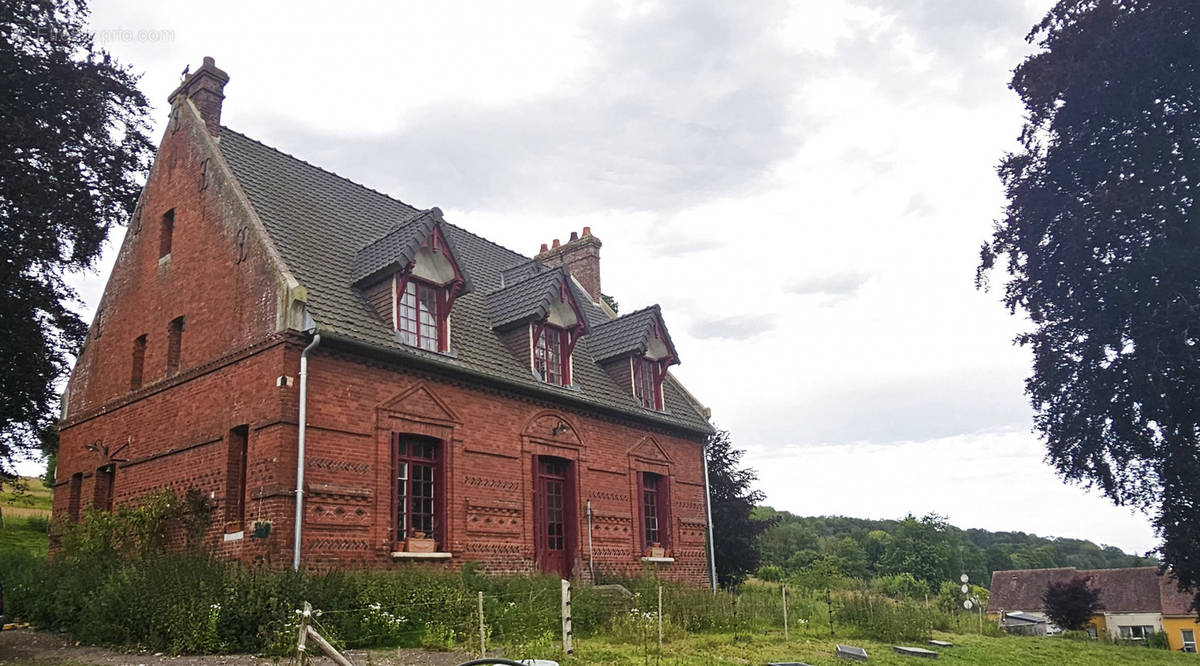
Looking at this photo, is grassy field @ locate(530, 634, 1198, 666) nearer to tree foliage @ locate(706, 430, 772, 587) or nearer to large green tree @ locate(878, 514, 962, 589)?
tree foliage @ locate(706, 430, 772, 587)

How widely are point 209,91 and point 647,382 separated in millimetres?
12287

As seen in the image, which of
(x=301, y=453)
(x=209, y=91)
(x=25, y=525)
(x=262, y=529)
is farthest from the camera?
Result: (x=25, y=525)

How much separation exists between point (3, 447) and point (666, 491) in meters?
15.7

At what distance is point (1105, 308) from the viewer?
53.0 feet

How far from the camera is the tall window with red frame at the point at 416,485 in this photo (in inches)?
617

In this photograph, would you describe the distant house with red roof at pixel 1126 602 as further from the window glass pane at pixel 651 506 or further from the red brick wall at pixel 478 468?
the red brick wall at pixel 478 468

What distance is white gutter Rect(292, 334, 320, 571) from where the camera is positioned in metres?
13.4

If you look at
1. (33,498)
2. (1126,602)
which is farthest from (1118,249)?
(1126,602)

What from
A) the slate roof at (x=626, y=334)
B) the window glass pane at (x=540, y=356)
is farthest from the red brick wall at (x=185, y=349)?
the slate roof at (x=626, y=334)

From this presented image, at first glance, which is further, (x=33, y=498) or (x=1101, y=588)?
(x=1101, y=588)

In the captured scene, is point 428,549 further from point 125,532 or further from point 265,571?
point 125,532

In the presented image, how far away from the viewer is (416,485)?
1617cm

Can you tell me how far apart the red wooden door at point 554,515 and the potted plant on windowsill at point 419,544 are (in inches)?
132

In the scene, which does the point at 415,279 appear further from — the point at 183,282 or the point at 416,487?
Result: the point at 183,282
